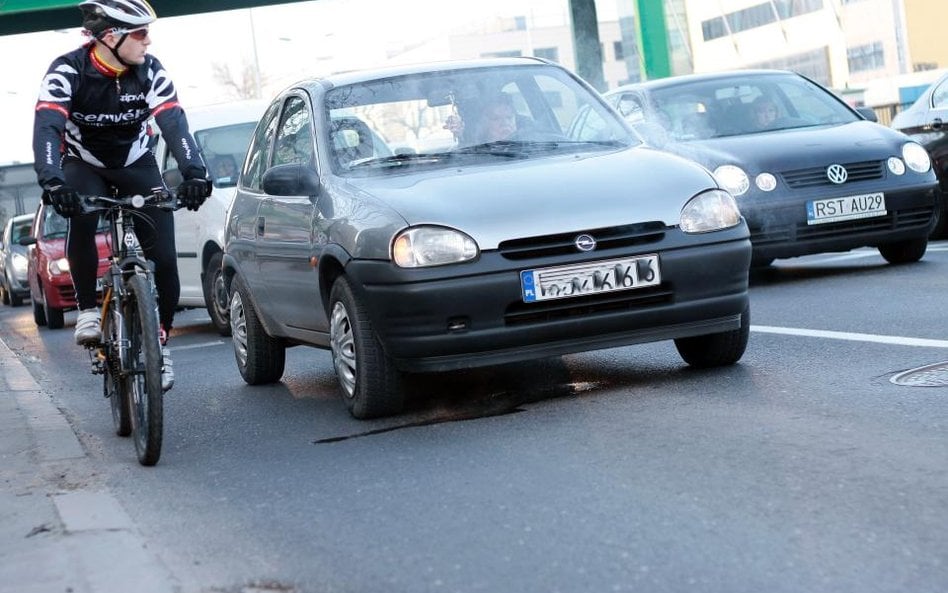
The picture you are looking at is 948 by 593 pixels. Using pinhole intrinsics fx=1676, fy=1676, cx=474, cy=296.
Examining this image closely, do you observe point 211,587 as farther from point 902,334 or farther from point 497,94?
point 902,334

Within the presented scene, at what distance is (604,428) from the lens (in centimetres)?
643

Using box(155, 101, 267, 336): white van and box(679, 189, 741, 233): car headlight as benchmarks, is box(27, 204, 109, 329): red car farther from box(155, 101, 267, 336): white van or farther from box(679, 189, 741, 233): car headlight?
box(679, 189, 741, 233): car headlight

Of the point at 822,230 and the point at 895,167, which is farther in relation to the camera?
the point at 895,167

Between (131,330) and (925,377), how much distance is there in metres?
3.27

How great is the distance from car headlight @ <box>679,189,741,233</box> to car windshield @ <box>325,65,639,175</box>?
0.87 metres

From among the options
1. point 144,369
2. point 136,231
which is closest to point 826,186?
point 136,231

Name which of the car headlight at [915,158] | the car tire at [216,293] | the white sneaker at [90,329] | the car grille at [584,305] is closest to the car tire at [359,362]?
the car grille at [584,305]

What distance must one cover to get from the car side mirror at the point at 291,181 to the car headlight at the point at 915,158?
576 cm

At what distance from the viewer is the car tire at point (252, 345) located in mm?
9195

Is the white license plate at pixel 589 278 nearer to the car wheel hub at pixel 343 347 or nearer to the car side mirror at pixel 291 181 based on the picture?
the car wheel hub at pixel 343 347

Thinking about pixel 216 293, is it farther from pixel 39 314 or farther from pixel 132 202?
pixel 39 314

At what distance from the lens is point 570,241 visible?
270 inches

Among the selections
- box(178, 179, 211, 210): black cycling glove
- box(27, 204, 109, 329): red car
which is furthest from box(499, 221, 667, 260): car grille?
box(27, 204, 109, 329): red car

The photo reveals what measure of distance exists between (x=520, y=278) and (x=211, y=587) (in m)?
2.66
